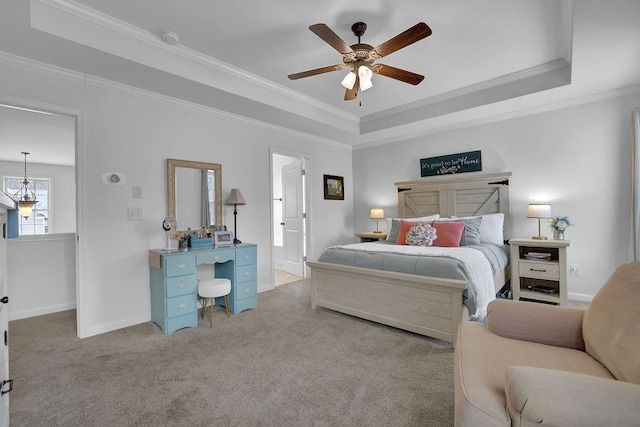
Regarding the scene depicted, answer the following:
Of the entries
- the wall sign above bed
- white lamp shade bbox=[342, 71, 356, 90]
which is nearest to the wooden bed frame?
the wall sign above bed

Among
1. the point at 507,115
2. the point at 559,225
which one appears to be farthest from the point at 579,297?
the point at 507,115

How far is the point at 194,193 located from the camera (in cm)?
351

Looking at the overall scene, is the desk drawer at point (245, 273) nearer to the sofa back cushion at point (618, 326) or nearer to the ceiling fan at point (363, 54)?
the ceiling fan at point (363, 54)

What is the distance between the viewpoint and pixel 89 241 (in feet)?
9.09

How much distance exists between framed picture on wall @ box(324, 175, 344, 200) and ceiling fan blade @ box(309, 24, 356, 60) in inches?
116

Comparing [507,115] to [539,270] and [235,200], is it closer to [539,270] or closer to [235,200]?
[539,270]

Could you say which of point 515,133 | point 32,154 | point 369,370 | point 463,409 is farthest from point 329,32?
point 32,154

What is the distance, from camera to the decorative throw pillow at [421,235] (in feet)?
11.8

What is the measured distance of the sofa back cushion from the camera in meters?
1.02

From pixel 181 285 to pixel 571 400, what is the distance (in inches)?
114

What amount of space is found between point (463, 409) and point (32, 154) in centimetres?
764

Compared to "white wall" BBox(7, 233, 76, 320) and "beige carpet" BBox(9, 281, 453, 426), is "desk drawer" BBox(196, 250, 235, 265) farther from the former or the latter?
"white wall" BBox(7, 233, 76, 320)

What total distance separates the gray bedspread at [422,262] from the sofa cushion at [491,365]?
888mm

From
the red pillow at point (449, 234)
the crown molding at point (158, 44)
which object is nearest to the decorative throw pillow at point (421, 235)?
the red pillow at point (449, 234)
